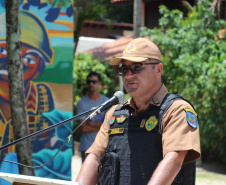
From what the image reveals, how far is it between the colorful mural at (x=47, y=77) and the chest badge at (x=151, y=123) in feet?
11.9

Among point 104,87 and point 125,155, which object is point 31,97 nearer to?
point 125,155

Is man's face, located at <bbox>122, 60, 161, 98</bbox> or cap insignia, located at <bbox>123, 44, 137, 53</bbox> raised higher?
cap insignia, located at <bbox>123, 44, 137, 53</bbox>

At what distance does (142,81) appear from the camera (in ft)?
9.98

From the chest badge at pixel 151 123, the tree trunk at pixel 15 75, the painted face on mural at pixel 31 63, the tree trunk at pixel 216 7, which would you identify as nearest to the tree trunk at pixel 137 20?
the tree trunk at pixel 216 7

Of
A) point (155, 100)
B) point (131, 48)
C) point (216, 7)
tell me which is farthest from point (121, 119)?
point (216, 7)

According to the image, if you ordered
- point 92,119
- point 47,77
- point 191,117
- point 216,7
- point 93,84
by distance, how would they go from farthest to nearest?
point 216,7 < point 93,84 < point 92,119 < point 47,77 < point 191,117

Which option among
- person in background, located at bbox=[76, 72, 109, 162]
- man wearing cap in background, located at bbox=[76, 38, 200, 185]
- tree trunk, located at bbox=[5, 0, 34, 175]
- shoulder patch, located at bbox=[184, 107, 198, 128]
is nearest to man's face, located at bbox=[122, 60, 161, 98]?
man wearing cap in background, located at bbox=[76, 38, 200, 185]

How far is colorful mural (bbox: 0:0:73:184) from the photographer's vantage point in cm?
643

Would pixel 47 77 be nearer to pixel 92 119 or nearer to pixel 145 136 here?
pixel 92 119

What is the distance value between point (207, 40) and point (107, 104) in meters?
7.86

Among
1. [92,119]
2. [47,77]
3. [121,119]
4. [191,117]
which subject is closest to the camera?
[191,117]

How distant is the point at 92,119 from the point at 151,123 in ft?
12.6

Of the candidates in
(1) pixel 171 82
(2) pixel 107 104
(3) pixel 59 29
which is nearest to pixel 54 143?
(3) pixel 59 29

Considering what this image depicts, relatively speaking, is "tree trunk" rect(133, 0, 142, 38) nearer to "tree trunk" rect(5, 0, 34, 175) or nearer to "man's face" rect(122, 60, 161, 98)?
"tree trunk" rect(5, 0, 34, 175)
